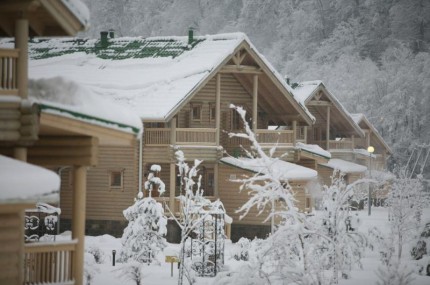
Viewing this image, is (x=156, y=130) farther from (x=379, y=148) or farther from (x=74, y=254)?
(x=379, y=148)

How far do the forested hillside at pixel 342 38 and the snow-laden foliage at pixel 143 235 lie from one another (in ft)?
176

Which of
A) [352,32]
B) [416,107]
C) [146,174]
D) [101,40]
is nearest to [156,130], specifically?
[146,174]

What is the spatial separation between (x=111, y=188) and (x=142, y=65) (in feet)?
17.3

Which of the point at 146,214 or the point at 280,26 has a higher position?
the point at 280,26

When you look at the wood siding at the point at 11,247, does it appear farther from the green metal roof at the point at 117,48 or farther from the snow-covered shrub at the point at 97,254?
the green metal roof at the point at 117,48

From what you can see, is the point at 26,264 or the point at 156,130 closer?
the point at 26,264

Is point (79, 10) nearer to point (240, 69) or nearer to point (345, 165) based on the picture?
point (240, 69)

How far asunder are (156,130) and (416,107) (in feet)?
159

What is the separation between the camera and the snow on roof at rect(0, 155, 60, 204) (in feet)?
42.6

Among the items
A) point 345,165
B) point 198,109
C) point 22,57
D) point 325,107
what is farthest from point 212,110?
point 22,57

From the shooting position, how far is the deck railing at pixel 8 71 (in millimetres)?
14219

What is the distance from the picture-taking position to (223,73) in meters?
38.8

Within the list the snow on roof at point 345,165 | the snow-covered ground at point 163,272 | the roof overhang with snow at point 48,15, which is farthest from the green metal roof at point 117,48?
the roof overhang with snow at point 48,15

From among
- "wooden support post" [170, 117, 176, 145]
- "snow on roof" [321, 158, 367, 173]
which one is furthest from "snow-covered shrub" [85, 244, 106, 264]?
"snow on roof" [321, 158, 367, 173]
